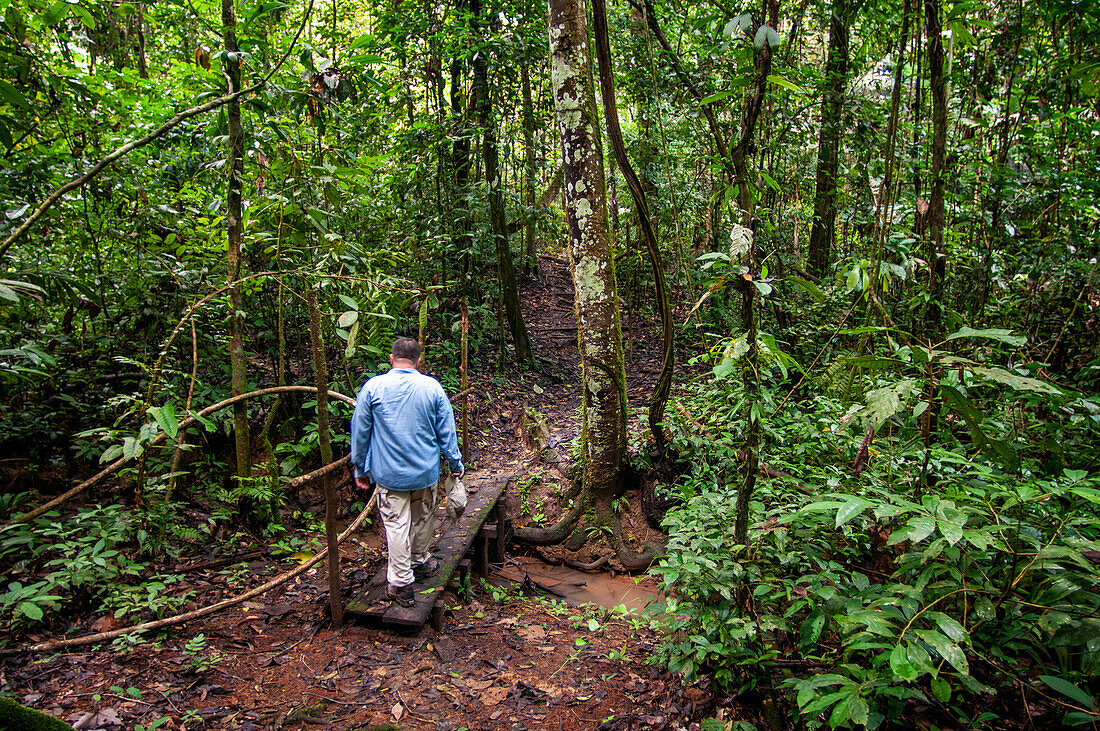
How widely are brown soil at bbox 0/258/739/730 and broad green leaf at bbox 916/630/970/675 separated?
1407 millimetres

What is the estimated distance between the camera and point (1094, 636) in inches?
67.1

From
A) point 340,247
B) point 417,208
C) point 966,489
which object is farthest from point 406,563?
point 417,208

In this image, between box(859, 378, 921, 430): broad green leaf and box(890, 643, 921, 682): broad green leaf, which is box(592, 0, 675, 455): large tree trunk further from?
box(890, 643, 921, 682): broad green leaf

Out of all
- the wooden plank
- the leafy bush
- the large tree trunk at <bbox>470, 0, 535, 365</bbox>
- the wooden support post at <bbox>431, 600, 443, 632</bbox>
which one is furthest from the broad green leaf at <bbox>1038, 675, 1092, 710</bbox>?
the large tree trunk at <bbox>470, 0, 535, 365</bbox>

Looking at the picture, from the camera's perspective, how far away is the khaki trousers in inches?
162

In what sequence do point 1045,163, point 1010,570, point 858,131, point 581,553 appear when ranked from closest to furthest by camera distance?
point 1010,570, point 581,553, point 1045,163, point 858,131

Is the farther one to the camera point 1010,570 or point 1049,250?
point 1049,250

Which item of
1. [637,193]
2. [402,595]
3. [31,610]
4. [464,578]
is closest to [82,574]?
[31,610]

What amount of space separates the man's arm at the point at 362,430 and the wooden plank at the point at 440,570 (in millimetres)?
860

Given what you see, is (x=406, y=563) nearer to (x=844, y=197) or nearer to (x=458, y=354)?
(x=458, y=354)

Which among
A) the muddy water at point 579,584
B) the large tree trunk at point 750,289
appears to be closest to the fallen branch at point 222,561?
the muddy water at point 579,584

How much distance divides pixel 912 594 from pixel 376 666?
319 centimetres

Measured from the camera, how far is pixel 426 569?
450 centimetres

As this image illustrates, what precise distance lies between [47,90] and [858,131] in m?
8.97
